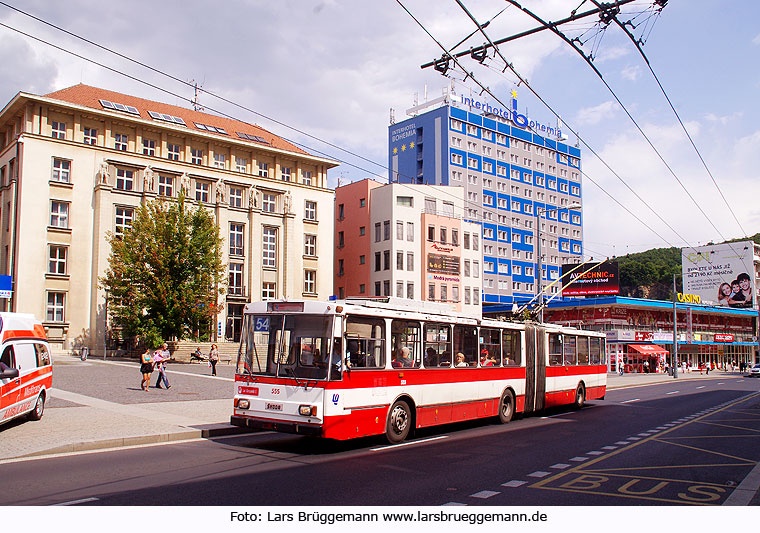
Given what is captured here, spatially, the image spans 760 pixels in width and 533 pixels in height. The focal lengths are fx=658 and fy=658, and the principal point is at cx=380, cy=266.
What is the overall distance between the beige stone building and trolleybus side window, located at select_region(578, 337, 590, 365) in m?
36.0

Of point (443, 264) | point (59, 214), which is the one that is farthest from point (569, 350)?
point (443, 264)

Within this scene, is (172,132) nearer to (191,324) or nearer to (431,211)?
(191,324)

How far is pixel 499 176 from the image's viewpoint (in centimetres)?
9431

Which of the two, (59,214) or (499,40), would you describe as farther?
(59,214)

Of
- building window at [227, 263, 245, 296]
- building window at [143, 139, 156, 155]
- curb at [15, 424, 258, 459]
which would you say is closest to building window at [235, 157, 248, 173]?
building window at [143, 139, 156, 155]

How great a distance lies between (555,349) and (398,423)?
30.7ft

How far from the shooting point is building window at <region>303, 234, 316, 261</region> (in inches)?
2477

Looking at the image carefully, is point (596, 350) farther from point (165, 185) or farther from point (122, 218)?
point (165, 185)

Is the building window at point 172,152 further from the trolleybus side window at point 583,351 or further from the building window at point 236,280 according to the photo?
the trolleybus side window at point 583,351

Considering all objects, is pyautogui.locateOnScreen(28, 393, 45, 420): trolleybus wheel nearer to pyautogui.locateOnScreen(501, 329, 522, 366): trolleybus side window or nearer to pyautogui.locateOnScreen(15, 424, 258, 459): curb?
pyautogui.locateOnScreen(15, 424, 258, 459): curb

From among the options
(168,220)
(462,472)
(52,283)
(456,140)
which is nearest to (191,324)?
(168,220)

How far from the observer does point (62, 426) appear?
14.0 metres

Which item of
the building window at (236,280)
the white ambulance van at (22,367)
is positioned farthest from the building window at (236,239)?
the white ambulance van at (22,367)

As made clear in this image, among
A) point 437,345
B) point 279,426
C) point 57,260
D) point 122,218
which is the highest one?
point 122,218
